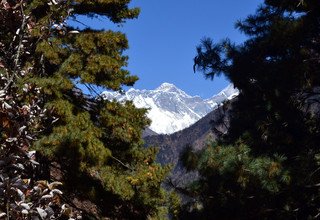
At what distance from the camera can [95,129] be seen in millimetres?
9375

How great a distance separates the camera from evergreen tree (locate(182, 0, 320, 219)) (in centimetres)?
756

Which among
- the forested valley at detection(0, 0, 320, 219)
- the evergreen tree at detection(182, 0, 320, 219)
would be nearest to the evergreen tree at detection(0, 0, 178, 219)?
the forested valley at detection(0, 0, 320, 219)

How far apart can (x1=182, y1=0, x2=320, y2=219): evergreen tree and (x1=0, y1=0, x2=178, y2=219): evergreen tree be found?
1547 mm

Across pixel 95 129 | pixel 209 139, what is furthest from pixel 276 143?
pixel 95 129

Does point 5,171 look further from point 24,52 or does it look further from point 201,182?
point 201,182

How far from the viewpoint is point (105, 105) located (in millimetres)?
10258

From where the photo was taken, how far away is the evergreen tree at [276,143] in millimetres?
7559

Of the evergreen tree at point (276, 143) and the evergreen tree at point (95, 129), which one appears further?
the evergreen tree at point (95, 129)

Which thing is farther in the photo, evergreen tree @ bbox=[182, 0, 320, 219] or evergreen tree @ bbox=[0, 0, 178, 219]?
evergreen tree @ bbox=[0, 0, 178, 219]

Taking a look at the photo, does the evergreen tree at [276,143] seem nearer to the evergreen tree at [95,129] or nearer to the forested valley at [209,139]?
the forested valley at [209,139]

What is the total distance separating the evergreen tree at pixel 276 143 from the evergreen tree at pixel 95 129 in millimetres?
1547

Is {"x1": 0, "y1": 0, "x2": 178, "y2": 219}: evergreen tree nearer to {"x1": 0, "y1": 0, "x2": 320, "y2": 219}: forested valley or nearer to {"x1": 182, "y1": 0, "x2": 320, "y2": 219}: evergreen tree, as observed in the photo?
{"x1": 0, "y1": 0, "x2": 320, "y2": 219}: forested valley

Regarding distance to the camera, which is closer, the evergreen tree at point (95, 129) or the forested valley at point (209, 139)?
the forested valley at point (209, 139)

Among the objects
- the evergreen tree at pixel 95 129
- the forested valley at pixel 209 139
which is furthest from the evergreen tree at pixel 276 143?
the evergreen tree at pixel 95 129
